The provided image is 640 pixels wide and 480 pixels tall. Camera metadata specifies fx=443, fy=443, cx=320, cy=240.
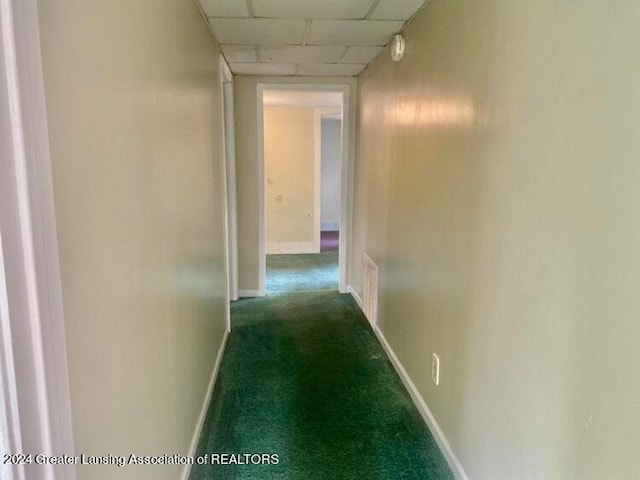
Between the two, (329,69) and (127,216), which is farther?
(329,69)

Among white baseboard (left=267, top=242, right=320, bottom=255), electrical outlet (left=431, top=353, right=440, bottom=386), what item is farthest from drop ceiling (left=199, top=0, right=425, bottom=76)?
white baseboard (left=267, top=242, right=320, bottom=255)

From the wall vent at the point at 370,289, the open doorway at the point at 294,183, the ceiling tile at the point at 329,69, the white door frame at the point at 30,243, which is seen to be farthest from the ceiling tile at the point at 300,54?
the white door frame at the point at 30,243

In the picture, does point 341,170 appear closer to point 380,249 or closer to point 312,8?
point 380,249

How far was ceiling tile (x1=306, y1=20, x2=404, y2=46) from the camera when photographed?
249 cm

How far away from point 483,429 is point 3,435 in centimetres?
149

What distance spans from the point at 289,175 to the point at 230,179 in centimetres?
225

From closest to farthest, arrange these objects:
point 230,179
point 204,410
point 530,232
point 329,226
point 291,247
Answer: point 530,232
point 204,410
point 230,179
point 291,247
point 329,226

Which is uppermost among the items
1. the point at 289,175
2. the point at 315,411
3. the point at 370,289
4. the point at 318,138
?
the point at 318,138

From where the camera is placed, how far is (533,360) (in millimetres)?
1263

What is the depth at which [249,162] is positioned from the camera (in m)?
4.22

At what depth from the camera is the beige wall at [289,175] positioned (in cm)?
613

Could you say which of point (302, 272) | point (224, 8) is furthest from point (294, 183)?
point (224, 8)

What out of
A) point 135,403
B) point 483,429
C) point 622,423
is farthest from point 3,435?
point 483,429

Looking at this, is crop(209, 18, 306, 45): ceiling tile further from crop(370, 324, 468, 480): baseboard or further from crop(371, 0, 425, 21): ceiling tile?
crop(370, 324, 468, 480): baseboard
